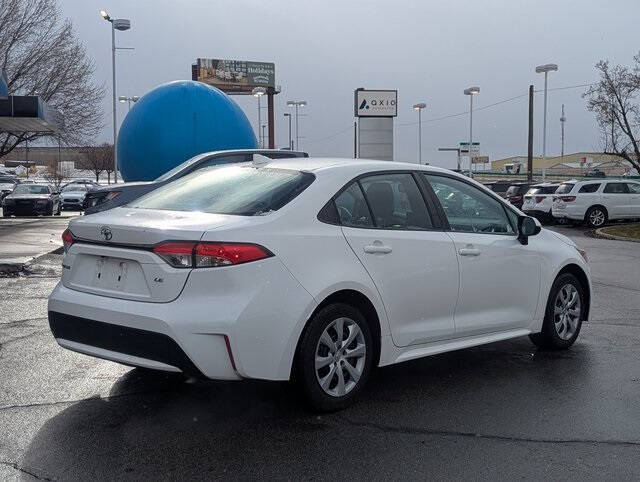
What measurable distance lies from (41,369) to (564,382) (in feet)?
13.1

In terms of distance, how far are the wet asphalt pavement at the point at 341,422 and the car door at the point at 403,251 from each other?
0.55 m

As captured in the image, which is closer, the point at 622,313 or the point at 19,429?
the point at 19,429

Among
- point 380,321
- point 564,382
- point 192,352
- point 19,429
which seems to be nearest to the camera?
point 192,352

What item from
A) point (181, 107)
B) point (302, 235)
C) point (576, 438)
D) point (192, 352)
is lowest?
point (576, 438)

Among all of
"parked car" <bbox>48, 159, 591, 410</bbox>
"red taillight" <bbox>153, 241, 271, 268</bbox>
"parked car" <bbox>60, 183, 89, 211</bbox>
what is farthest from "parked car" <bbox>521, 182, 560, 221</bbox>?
"red taillight" <bbox>153, 241, 271, 268</bbox>

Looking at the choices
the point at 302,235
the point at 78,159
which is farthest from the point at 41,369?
the point at 78,159

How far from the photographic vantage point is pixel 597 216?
26578 mm

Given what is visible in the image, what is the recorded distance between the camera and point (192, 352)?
4.32 metres

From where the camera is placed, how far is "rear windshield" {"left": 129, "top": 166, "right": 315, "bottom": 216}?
16.1 feet

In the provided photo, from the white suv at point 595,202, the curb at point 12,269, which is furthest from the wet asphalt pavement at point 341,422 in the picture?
the white suv at point 595,202

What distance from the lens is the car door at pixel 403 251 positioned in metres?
5.09

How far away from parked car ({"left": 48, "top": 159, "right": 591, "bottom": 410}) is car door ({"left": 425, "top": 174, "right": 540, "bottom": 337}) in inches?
0.5

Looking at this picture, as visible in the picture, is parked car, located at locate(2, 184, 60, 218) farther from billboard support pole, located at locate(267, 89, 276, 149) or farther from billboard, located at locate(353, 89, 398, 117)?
billboard support pole, located at locate(267, 89, 276, 149)

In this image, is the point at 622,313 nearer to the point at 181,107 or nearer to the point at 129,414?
the point at 129,414
